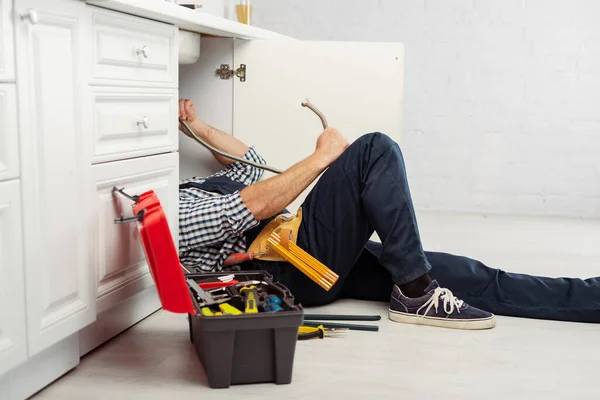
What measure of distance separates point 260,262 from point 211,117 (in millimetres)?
834

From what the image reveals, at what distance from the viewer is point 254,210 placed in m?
2.02

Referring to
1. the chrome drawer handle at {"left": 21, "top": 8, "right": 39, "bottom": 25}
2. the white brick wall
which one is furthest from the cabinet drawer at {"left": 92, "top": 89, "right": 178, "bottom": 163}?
the white brick wall

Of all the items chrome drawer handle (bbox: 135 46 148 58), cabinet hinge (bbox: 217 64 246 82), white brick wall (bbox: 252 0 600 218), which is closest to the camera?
chrome drawer handle (bbox: 135 46 148 58)

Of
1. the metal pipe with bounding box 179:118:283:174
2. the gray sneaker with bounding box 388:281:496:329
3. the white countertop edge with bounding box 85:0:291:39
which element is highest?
the white countertop edge with bounding box 85:0:291:39

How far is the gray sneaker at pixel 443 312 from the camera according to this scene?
203 cm

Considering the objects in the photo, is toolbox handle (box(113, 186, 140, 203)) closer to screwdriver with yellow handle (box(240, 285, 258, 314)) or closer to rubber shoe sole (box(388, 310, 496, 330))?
screwdriver with yellow handle (box(240, 285, 258, 314))

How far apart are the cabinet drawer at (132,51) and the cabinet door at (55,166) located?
7 centimetres

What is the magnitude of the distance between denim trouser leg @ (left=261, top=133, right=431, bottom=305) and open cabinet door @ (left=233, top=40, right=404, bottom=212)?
649 millimetres

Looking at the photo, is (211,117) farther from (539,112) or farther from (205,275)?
(539,112)

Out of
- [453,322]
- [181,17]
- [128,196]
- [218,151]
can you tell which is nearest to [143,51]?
[181,17]

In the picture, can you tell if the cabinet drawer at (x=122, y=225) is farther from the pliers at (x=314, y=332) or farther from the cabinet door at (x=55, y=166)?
the pliers at (x=314, y=332)

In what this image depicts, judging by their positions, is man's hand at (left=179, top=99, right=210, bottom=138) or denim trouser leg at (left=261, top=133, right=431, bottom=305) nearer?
denim trouser leg at (left=261, top=133, right=431, bottom=305)

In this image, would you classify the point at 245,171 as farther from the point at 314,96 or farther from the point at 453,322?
the point at 453,322

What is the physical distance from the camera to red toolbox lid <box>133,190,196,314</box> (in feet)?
4.97
